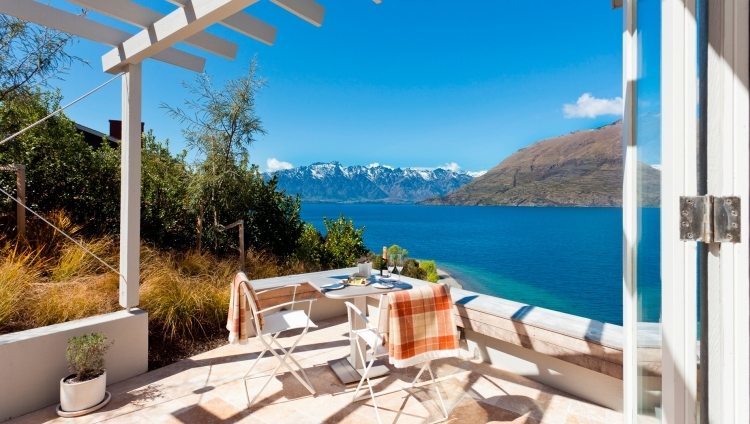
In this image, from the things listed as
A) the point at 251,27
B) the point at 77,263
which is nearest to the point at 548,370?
the point at 251,27

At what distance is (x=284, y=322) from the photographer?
2932 mm

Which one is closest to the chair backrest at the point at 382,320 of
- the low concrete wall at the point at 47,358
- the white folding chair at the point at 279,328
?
the white folding chair at the point at 279,328

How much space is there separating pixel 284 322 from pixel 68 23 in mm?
2648

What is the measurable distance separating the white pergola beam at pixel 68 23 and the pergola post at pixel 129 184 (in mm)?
226

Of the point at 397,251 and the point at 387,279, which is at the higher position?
the point at 397,251

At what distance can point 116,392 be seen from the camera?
112 inches

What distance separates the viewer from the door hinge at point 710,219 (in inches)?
34.7

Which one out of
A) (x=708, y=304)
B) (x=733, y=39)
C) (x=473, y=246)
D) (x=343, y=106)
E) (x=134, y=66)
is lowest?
(x=473, y=246)

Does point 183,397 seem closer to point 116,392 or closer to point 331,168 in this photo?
point 116,392

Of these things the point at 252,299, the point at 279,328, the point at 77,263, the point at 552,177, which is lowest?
the point at 279,328

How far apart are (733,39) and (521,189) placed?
54272 mm

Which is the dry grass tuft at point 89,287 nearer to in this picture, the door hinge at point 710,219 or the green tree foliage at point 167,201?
the green tree foliage at point 167,201

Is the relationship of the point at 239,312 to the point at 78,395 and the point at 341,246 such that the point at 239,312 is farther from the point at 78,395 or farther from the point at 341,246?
the point at 341,246

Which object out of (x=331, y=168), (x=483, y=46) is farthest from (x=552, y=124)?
(x=331, y=168)
